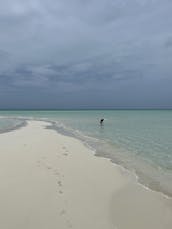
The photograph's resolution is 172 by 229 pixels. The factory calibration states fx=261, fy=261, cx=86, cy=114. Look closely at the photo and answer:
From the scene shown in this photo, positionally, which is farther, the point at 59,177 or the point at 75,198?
the point at 59,177

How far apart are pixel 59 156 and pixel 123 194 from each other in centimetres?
544

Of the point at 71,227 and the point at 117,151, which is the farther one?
the point at 117,151

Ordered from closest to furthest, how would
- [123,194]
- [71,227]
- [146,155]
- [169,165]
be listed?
[71,227], [123,194], [169,165], [146,155]

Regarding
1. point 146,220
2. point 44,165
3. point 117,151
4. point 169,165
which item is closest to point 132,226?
point 146,220

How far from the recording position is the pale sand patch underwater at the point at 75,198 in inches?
203

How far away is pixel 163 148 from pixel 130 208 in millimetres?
9938

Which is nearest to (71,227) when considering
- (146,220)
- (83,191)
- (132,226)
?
(132,226)

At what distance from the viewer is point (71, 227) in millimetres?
4863

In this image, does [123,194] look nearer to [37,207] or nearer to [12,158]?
[37,207]

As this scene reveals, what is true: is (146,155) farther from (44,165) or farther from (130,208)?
(130,208)

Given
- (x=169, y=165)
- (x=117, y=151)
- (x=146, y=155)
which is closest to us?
(x=169, y=165)

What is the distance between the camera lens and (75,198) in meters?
6.44

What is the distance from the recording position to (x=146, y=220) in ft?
17.6

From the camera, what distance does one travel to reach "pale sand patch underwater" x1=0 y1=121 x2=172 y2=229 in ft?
16.9
